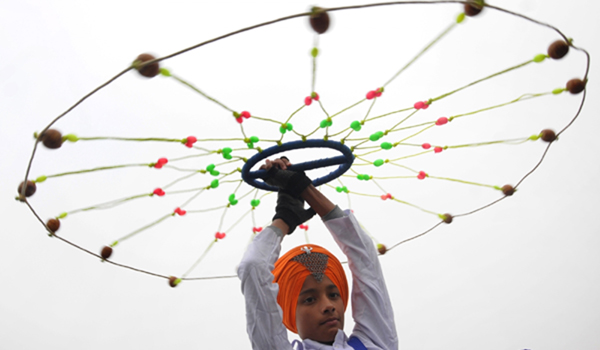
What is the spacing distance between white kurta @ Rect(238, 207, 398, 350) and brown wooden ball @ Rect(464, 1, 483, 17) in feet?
4.49

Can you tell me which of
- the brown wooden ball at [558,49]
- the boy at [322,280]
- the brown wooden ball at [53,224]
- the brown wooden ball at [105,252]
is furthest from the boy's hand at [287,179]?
the brown wooden ball at [558,49]

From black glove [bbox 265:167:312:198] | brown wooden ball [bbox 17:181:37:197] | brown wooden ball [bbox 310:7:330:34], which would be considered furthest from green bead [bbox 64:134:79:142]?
brown wooden ball [bbox 310:7:330:34]

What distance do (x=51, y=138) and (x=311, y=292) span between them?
65.8 inches

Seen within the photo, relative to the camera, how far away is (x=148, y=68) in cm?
212

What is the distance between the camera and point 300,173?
9.87ft

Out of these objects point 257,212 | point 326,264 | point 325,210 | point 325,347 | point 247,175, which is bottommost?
point 325,347

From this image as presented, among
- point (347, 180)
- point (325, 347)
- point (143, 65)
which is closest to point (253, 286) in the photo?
point (325, 347)

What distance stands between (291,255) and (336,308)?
0.46m

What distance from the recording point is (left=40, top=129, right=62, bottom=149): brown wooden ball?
2.39 meters

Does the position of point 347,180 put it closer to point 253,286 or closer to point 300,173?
point 300,173

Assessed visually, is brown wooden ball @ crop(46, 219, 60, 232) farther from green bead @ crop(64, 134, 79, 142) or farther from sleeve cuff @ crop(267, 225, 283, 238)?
sleeve cuff @ crop(267, 225, 283, 238)

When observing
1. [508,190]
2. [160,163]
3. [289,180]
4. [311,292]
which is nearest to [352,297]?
[311,292]

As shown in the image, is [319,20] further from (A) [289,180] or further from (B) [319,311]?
(B) [319,311]

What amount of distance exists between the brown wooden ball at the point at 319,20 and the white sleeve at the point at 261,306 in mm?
1198
